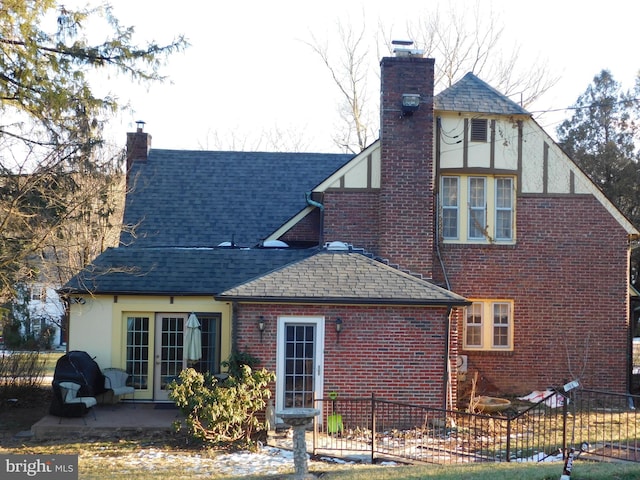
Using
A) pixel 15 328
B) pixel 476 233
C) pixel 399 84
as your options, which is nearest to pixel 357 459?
pixel 476 233

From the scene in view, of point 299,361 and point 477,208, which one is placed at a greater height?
point 477,208

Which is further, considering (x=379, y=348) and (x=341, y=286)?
(x=341, y=286)

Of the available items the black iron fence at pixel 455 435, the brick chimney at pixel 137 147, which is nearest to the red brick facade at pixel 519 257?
the black iron fence at pixel 455 435

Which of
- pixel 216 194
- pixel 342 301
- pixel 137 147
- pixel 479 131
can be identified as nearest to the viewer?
pixel 342 301

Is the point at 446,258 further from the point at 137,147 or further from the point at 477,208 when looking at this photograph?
the point at 137,147

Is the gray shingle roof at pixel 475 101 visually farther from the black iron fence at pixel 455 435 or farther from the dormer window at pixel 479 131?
the black iron fence at pixel 455 435

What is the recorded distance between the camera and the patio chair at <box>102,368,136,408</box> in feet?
53.0

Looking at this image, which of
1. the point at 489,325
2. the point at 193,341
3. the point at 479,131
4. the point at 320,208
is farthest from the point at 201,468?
the point at 479,131

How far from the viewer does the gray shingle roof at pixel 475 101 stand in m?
17.7

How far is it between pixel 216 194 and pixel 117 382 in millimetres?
8003

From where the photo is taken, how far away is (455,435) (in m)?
14.0

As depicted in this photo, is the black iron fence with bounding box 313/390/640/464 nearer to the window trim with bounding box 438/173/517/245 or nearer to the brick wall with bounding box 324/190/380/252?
the window trim with bounding box 438/173/517/245

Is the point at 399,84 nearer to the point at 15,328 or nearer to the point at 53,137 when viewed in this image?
the point at 53,137

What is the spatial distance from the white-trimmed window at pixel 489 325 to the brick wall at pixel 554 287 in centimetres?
18
